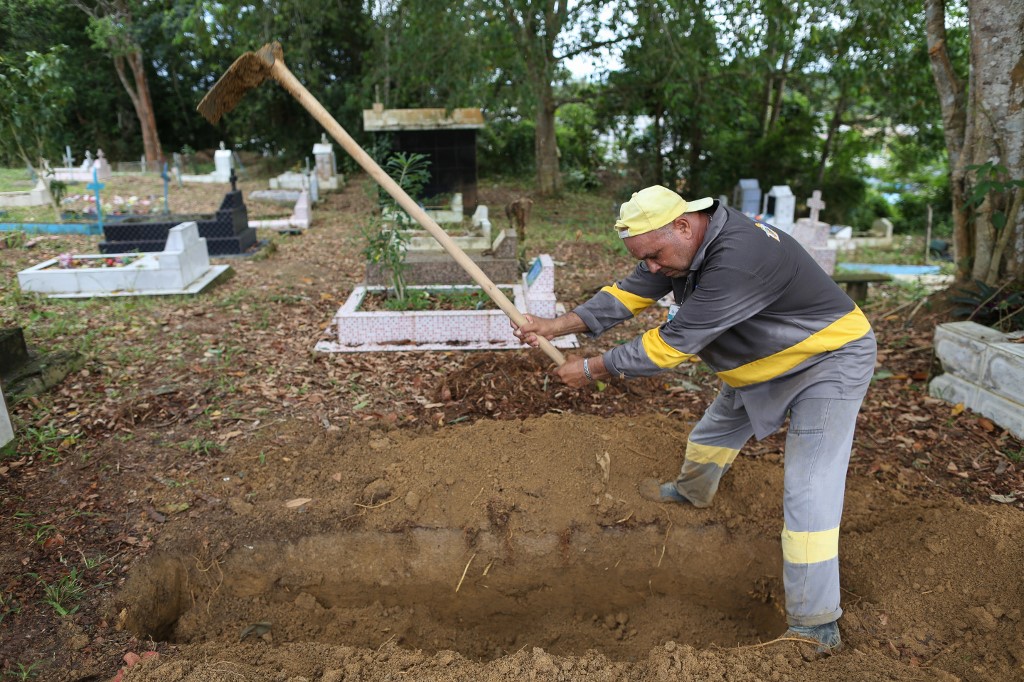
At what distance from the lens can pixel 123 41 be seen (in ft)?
61.5

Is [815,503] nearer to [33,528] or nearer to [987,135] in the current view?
[33,528]

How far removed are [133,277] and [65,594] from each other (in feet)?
18.4

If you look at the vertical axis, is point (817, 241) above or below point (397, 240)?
below

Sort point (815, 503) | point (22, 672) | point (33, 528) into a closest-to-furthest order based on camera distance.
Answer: point (22, 672) → point (815, 503) → point (33, 528)

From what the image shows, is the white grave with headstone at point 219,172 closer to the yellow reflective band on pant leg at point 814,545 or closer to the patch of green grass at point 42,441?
the patch of green grass at point 42,441

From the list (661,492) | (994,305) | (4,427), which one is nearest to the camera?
(661,492)

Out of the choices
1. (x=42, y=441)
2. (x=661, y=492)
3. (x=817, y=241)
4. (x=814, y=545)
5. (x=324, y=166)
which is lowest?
(x=661, y=492)

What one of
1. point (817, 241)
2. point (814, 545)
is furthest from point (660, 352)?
point (817, 241)

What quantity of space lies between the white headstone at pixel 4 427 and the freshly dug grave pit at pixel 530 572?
1205 millimetres

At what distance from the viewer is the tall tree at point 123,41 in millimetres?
17812

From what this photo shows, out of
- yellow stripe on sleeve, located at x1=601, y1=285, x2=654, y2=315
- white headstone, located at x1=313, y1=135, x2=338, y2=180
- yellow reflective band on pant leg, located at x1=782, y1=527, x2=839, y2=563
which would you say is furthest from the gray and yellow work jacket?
white headstone, located at x1=313, y1=135, x2=338, y2=180

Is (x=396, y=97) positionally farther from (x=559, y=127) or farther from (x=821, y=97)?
(x=821, y=97)

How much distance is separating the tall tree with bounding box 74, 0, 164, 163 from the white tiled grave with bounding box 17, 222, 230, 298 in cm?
1241

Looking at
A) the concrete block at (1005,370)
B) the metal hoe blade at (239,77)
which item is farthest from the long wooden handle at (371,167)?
the concrete block at (1005,370)
